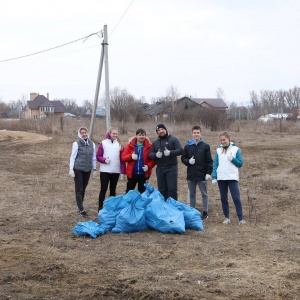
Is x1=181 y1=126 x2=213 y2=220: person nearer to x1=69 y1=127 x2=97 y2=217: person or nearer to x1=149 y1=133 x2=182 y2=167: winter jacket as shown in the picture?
x1=149 y1=133 x2=182 y2=167: winter jacket

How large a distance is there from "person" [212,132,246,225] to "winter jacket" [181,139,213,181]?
27cm

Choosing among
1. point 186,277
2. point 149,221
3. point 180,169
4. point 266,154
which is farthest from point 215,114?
point 186,277

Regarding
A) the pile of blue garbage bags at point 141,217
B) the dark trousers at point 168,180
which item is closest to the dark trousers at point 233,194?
the pile of blue garbage bags at point 141,217

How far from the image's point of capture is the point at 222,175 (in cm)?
729

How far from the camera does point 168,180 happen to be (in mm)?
7668

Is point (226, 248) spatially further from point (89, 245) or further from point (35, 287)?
point (35, 287)

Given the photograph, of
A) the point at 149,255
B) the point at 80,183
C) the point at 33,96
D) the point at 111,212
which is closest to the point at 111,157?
the point at 80,183

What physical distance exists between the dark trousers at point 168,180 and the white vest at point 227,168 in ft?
2.40

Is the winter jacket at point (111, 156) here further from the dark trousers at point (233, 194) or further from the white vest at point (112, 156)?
the dark trousers at point (233, 194)

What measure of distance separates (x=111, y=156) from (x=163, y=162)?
0.88 m

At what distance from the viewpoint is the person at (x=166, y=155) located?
7480 mm

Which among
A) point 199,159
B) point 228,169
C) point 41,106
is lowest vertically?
point 228,169

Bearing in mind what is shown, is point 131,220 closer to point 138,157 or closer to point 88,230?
point 88,230

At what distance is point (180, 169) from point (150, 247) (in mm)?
8953
